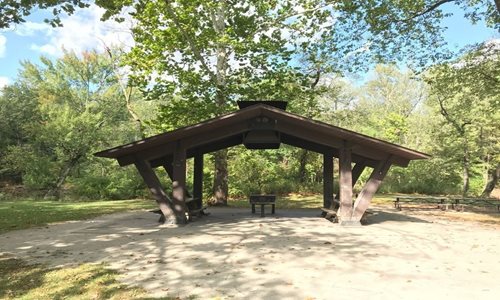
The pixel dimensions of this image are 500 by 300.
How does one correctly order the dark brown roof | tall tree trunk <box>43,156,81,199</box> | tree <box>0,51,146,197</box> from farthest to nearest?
1. tree <box>0,51,146,197</box>
2. tall tree trunk <box>43,156,81,199</box>
3. the dark brown roof

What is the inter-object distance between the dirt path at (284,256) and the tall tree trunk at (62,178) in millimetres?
18792

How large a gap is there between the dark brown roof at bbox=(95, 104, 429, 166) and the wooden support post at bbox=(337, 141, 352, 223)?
27 centimetres

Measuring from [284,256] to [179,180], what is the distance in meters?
4.99

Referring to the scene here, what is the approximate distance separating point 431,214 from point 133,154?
11625 mm

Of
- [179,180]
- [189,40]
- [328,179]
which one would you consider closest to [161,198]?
[179,180]

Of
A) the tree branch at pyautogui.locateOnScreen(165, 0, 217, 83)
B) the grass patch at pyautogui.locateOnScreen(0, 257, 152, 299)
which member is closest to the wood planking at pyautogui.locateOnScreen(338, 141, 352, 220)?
the grass patch at pyautogui.locateOnScreen(0, 257, 152, 299)

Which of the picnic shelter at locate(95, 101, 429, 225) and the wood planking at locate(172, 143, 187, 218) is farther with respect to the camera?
the wood planking at locate(172, 143, 187, 218)

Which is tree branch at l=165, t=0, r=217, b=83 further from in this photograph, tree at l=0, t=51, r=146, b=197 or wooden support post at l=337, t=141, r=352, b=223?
A: tree at l=0, t=51, r=146, b=197

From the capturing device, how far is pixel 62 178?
29.5m

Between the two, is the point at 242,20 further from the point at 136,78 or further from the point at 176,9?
the point at 136,78

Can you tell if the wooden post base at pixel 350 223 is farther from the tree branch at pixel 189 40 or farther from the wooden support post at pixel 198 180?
the tree branch at pixel 189 40

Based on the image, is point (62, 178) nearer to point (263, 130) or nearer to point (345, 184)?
point (263, 130)

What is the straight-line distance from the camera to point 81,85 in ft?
132

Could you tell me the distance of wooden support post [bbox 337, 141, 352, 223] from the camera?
11320mm
